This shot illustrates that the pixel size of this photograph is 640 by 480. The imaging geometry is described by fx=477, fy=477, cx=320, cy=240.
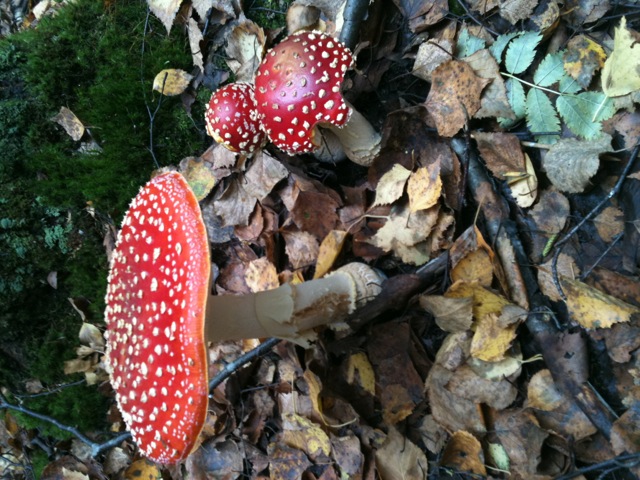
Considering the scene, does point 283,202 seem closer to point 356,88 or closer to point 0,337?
point 356,88

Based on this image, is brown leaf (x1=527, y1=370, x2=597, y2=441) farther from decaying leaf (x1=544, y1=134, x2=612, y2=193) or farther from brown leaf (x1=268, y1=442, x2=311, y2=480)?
brown leaf (x1=268, y1=442, x2=311, y2=480)

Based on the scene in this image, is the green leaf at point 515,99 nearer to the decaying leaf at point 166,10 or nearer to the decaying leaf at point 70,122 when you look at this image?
the decaying leaf at point 166,10

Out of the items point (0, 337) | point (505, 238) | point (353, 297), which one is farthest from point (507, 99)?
point (0, 337)

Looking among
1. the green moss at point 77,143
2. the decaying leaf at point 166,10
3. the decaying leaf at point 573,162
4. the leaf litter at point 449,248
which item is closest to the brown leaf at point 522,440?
the leaf litter at point 449,248

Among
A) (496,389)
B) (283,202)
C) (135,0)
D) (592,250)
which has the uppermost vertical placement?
(135,0)

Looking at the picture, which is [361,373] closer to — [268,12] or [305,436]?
[305,436]

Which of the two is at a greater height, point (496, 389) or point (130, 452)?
point (496, 389)

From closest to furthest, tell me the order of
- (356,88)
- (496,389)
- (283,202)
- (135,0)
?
(496,389), (356,88), (283,202), (135,0)
